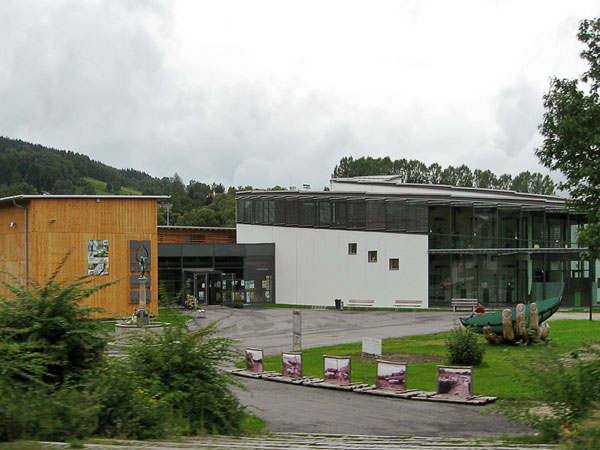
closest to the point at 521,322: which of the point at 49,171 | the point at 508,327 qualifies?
the point at 508,327

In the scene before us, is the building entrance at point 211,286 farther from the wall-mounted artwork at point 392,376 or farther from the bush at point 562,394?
the bush at point 562,394

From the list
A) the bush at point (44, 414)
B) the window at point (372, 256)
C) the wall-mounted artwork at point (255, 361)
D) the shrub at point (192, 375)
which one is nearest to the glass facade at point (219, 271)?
A: the window at point (372, 256)

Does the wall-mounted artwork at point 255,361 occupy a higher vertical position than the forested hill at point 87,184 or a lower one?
lower

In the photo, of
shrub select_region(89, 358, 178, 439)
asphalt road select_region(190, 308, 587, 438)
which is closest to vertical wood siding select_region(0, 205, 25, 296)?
asphalt road select_region(190, 308, 587, 438)

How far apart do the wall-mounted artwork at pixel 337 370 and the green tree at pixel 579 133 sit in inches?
360

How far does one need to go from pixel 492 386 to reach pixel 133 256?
2744cm

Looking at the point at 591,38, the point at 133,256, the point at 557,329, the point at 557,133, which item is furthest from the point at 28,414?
the point at 133,256

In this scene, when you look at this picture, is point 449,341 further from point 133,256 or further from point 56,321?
point 133,256

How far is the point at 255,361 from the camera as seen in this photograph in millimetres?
22016

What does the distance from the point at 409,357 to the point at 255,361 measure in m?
5.94

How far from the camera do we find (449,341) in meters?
21.8

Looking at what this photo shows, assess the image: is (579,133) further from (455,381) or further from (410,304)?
(410,304)

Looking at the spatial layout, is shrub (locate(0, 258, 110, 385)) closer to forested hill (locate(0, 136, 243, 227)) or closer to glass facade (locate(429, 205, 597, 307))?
glass facade (locate(429, 205, 597, 307))

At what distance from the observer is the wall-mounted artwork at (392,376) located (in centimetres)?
1808
